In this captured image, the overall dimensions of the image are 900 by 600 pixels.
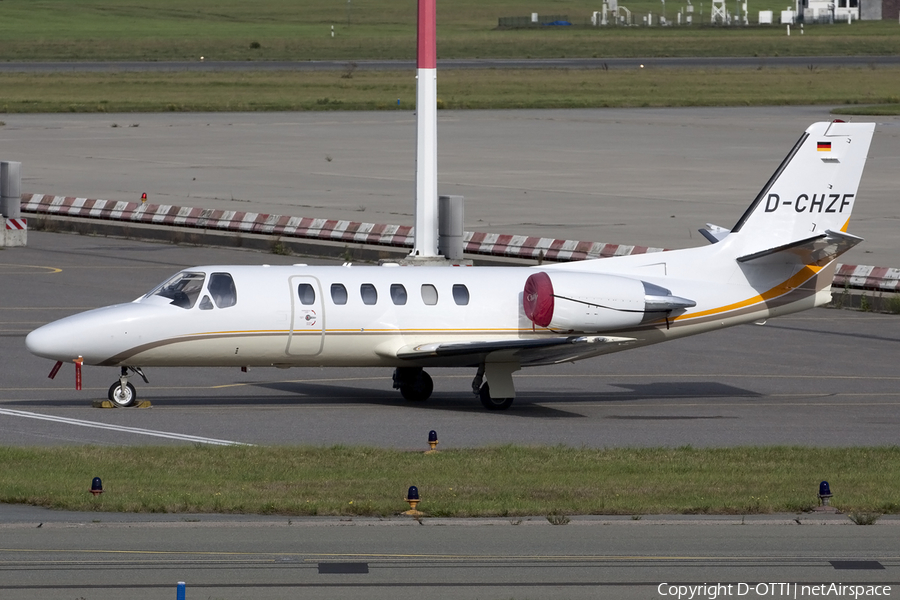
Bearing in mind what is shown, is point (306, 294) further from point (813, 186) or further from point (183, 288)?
point (813, 186)

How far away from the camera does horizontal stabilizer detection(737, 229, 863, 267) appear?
26.7m

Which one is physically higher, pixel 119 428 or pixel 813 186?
pixel 813 186

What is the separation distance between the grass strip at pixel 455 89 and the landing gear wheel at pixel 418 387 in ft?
230

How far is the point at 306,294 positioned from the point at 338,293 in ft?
1.97

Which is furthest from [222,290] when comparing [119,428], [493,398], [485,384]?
[493,398]

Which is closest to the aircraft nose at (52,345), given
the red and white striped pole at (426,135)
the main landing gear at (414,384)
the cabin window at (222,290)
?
the cabin window at (222,290)

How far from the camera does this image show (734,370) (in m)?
30.7

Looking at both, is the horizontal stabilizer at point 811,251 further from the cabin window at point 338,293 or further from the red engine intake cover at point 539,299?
the cabin window at point 338,293

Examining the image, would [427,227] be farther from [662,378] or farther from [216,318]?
[216,318]

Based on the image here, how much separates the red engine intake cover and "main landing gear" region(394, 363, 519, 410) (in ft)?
3.24

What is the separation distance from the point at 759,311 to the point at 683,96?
80626 mm

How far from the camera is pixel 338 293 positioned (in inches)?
1043

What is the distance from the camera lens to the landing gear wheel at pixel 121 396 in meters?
25.6

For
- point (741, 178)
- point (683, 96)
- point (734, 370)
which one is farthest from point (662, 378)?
point (683, 96)
